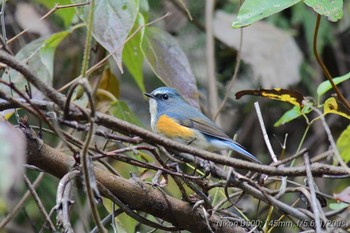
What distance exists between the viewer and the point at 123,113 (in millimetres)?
2463

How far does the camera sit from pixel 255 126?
391 cm

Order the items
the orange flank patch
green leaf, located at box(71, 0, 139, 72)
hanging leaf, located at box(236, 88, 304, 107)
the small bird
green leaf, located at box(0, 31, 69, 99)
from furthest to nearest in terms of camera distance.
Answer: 1. the orange flank patch
2. the small bird
3. green leaf, located at box(0, 31, 69, 99)
4. green leaf, located at box(71, 0, 139, 72)
5. hanging leaf, located at box(236, 88, 304, 107)

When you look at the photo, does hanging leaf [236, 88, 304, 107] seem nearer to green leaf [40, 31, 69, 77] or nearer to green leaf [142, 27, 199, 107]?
green leaf [142, 27, 199, 107]

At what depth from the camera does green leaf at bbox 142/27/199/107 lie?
2.36 metres

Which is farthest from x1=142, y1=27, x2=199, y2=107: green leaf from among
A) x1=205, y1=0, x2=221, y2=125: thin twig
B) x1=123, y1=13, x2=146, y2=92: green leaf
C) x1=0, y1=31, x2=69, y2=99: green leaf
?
x1=205, y1=0, x2=221, y2=125: thin twig

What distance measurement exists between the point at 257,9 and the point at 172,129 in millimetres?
1277

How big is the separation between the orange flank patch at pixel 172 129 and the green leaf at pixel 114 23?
0.87 metres

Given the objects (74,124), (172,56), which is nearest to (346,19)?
(172,56)

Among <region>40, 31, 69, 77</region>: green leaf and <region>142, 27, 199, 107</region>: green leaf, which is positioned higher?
<region>40, 31, 69, 77</region>: green leaf

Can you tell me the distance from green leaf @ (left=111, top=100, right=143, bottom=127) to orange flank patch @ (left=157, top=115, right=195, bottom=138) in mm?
333

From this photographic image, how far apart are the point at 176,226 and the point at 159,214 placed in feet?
0.21

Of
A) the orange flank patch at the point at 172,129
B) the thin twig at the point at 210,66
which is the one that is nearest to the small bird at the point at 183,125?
the orange flank patch at the point at 172,129

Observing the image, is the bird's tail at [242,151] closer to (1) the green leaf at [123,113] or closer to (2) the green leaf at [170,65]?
(2) the green leaf at [170,65]

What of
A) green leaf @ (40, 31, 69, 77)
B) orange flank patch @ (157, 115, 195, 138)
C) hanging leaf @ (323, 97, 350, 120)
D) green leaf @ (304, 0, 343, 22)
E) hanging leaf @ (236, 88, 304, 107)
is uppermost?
green leaf @ (304, 0, 343, 22)
